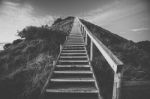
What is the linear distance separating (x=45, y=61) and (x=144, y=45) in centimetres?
1016

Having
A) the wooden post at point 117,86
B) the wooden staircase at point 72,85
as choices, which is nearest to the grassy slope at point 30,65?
the wooden staircase at point 72,85

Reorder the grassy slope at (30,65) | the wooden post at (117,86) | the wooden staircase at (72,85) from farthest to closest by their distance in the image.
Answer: the grassy slope at (30,65)
the wooden staircase at (72,85)
the wooden post at (117,86)

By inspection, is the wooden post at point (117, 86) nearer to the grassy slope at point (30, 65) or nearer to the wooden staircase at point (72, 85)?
the wooden staircase at point (72, 85)

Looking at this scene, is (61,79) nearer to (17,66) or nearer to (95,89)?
(95,89)

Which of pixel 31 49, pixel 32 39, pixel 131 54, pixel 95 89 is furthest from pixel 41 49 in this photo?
pixel 131 54

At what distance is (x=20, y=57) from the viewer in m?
7.59

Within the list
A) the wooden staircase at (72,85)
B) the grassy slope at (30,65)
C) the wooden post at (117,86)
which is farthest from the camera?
the grassy slope at (30,65)

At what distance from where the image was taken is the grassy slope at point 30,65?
452 centimetres

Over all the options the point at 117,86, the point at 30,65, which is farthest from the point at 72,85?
the point at 30,65

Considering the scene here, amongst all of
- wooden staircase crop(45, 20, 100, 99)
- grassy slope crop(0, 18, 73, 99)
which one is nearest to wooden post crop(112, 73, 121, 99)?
wooden staircase crop(45, 20, 100, 99)

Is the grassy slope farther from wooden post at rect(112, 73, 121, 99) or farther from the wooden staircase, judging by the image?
wooden post at rect(112, 73, 121, 99)

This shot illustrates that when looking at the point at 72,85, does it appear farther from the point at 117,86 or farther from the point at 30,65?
the point at 30,65

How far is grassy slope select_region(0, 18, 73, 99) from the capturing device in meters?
4.52

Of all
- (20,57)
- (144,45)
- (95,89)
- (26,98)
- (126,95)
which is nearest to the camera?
(95,89)
